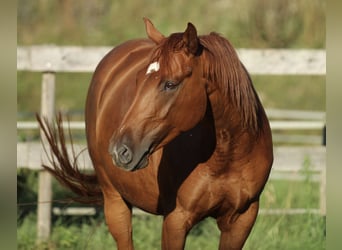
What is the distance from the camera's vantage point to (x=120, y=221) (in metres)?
4.00

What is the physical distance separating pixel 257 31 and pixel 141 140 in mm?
9617

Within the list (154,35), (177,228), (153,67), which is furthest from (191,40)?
(177,228)

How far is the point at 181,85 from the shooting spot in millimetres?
2664

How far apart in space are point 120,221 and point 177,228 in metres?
0.92

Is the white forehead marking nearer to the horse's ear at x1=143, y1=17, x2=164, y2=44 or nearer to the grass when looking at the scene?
the horse's ear at x1=143, y1=17, x2=164, y2=44

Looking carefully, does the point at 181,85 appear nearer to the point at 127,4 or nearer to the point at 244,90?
the point at 244,90

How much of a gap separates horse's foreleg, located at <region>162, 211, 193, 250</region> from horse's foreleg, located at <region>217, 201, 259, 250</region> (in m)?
0.21

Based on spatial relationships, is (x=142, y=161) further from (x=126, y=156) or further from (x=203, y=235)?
(x=203, y=235)

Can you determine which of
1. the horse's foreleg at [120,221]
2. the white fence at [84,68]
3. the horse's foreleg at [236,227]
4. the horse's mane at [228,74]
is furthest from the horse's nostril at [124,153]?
the white fence at [84,68]

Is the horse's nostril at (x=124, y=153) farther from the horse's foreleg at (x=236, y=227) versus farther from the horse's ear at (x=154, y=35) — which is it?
the horse's foreleg at (x=236, y=227)

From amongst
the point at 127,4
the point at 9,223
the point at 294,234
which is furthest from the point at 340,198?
the point at 127,4

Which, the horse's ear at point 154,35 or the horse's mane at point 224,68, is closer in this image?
the horse's mane at point 224,68

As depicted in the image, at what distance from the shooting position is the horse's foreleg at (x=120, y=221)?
13.1 ft

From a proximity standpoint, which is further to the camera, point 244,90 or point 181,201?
point 181,201
